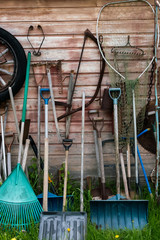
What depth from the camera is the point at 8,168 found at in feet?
10.00

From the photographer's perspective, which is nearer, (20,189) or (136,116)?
(20,189)

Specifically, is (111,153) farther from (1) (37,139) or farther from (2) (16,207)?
(2) (16,207)

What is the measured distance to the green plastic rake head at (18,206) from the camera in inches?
92.3

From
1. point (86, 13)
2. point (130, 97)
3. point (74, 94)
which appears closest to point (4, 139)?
point (74, 94)

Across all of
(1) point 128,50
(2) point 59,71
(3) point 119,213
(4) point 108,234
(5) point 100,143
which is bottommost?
(4) point 108,234

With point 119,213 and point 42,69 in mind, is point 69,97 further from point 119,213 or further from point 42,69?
point 119,213

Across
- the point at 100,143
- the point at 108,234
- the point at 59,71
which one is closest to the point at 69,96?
the point at 59,71

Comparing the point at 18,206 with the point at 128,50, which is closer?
the point at 18,206

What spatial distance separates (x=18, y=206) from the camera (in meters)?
2.39

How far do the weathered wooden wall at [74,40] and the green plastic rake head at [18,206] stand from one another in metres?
0.80

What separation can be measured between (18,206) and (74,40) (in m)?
2.11

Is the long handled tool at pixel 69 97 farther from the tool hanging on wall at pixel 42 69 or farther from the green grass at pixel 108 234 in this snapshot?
the green grass at pixel 108 234

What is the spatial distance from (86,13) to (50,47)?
637 millimetres

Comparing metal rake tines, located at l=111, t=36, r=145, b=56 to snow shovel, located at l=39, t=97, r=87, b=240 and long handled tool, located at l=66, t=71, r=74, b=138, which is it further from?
snow shovel, located at l=39, t=97, r=87, b=240
